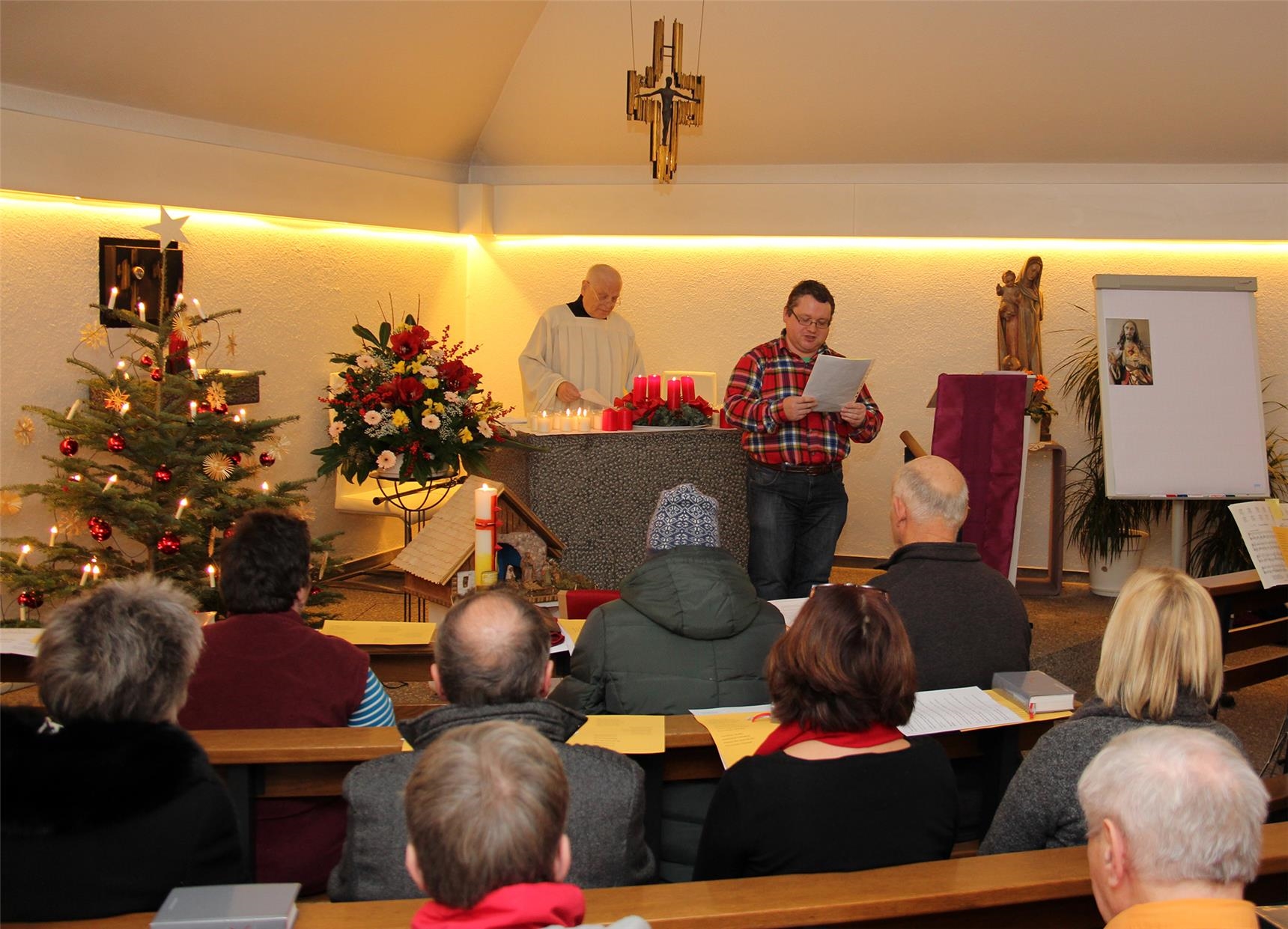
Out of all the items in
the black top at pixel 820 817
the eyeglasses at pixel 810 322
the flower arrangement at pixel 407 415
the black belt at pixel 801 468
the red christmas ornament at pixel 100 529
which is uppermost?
the eyeglasses at pixel 810 322

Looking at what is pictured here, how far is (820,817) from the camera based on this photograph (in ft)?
6.09

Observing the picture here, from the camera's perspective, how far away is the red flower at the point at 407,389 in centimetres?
495

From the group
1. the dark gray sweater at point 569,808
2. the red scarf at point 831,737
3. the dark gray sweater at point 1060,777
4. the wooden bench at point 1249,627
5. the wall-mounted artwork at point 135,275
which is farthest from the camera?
the wall-mounted artwork at point 135,275

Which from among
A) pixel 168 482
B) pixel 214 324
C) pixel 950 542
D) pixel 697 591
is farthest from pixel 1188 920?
pixel 214 324

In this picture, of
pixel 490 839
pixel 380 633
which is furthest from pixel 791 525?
pixel 490 839

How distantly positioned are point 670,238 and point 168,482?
3879 mm

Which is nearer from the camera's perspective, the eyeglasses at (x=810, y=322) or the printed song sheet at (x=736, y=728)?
the printed song sheet at (x=736, y=728)

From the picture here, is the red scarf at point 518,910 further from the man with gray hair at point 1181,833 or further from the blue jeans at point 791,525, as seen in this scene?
the blue jeans at point 791,525

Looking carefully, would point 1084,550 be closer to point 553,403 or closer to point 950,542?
point 553,403

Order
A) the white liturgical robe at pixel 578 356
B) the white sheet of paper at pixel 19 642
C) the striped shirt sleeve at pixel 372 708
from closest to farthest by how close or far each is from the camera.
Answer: the striped shirt sleeve at pixel 372 708 < the white sheet of paper at pixel 19 642 < the white liturgical robe at pixel 578 356

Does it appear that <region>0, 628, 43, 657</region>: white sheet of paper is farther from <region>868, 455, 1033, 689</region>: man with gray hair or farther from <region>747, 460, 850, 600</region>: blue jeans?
<region>747, 460, 850, 600</region>: blue jeans

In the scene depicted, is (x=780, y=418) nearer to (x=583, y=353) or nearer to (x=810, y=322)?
(x=810, y=322)

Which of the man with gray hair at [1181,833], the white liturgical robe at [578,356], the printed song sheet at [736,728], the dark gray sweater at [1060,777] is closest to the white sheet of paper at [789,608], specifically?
the printed song sheet at [736,728]

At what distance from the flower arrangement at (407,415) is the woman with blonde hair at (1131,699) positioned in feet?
10.7
